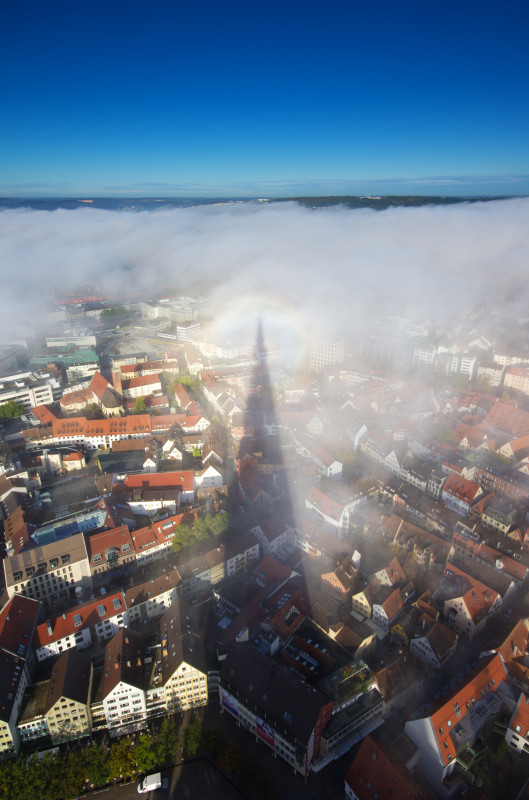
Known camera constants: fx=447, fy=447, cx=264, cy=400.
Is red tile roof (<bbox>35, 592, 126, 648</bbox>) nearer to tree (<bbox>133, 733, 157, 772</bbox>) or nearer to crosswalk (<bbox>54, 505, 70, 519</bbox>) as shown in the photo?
tree (<bbox>133, 733, 157, 772</bbox>)

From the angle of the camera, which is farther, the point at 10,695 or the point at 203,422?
the point at 203,422

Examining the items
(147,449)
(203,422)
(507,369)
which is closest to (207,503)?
(147,449)

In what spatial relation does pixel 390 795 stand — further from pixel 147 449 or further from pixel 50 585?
pixel 147 449

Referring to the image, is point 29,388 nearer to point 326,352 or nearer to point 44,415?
point 44,415

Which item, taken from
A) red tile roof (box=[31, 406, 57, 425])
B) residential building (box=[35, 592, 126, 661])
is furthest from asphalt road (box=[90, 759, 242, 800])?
red tile roof (box=[31, 406, 57, 425])

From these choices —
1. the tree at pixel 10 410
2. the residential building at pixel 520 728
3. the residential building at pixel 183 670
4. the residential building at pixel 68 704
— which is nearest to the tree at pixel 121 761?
the residential building at pixel 68 704

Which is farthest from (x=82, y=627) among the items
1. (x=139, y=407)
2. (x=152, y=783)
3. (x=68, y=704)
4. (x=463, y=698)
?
(x=139, y=407)

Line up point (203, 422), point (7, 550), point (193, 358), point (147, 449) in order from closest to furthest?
1. point (7, 550)
2. point (147, 449)
3. point (203, 422)
4. point (193, 358)
